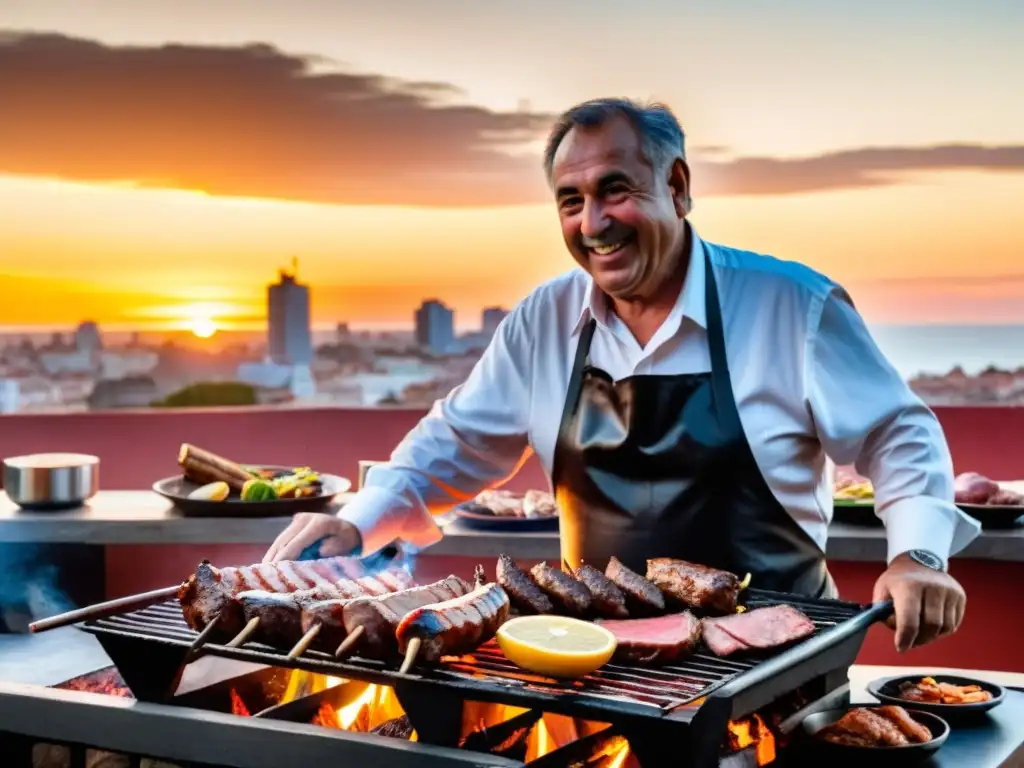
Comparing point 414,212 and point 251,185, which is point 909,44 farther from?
point 251,185

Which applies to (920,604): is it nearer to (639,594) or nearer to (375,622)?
(639,594)

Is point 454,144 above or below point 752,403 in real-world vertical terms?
above

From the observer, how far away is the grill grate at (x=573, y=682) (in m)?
2.04

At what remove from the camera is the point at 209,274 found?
8.35 metres

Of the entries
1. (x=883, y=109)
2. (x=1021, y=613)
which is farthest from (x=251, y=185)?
(x=1021, y=613)

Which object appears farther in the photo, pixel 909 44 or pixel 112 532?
pixel 909 44

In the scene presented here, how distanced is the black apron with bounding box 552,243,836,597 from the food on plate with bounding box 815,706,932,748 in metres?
0.58

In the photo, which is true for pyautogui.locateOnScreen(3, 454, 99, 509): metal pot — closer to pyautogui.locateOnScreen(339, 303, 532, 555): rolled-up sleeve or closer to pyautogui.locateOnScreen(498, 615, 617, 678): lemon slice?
pyautogui.locateOnScreen(339, 303, 532, 555): rolled-up sleeve

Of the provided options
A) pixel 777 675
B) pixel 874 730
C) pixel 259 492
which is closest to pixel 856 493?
pixel 259 492

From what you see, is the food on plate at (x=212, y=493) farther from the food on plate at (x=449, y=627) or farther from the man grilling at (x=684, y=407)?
the food on plate at (x=449, y=627)

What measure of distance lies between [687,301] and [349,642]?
5.16 feet

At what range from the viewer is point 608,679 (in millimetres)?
2191

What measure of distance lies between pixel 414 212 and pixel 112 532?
3.63m

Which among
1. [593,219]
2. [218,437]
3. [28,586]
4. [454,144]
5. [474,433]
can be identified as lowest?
[28,586]
